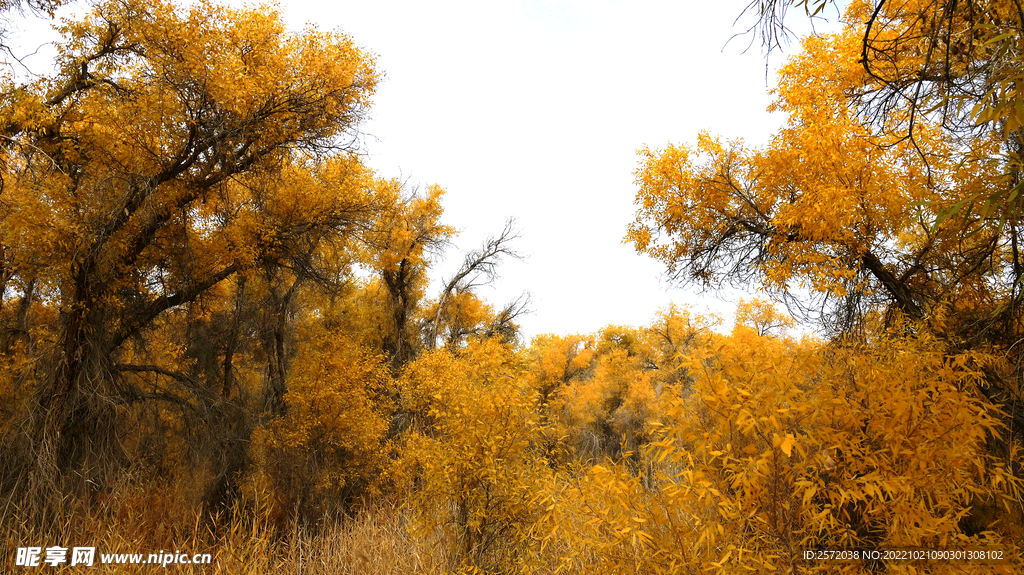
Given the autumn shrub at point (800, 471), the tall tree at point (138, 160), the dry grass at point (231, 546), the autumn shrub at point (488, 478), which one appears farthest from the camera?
the tall tree at point (138, 160)

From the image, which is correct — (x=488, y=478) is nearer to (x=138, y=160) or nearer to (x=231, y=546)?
(x=231, y=546)

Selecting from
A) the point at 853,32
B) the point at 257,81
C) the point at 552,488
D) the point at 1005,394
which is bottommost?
the point at 552,488

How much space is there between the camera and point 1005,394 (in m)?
4.48

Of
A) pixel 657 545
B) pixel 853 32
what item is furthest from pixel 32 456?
pixel 853 32

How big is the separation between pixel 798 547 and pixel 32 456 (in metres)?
8.52

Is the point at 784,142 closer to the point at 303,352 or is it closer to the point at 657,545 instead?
the point at 657,545

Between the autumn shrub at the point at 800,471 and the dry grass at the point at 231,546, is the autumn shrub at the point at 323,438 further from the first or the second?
the autumn shrub at the point at 800,471

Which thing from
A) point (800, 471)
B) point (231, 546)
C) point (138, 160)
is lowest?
point (231, 546)

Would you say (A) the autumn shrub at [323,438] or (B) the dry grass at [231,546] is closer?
(B) the dry grass at [231,546]

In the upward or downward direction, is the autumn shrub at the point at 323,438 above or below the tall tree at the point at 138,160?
below

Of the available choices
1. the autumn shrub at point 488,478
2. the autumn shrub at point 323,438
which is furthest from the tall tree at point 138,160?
the autumn shrub at point 488,478

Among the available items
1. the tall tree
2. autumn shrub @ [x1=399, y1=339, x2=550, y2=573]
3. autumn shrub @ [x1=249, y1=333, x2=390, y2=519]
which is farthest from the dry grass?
autumn shrub @ [x1=249, y1=333, x2=390, y2=519]

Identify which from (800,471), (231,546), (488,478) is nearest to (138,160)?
(231,546)

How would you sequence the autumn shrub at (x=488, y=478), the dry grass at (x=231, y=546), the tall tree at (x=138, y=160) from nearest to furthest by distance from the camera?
the dry grass at (x=231, y=546)
the autumn shrub at (x=488, y=478)
the tall tree at (x=138, y=160)
